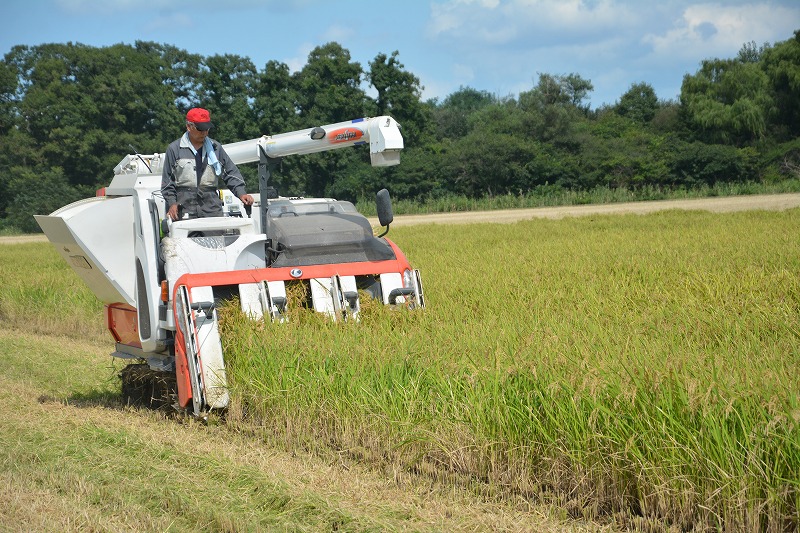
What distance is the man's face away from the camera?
729 cm

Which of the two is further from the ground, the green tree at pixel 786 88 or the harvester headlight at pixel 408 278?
the green tree at pixel 786 88

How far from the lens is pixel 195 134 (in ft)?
24.0

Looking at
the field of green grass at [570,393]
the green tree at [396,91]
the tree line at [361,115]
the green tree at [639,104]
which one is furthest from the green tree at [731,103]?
the field of green grass at [570,393]

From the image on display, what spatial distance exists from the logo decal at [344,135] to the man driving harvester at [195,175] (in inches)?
37.4

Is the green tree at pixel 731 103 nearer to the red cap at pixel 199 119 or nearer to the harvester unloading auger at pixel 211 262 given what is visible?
the harvester unloading auger at pixel 211 262

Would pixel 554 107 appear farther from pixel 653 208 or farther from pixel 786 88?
pixel 653 208

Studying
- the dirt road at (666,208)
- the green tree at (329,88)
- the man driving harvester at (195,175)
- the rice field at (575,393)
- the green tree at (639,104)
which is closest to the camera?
the rice field at (575,393)

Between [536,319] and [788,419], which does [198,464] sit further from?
[788,419]

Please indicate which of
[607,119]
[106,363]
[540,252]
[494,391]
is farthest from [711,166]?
[494,391]

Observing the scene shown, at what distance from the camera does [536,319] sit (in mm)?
7004

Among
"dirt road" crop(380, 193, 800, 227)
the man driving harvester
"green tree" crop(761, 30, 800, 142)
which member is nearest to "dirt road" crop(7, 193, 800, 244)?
"dirt road" crop(380, 193, 800, 227)

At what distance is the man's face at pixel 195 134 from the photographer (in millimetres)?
7289

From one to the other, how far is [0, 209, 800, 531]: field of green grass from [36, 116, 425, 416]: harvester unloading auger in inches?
9.7

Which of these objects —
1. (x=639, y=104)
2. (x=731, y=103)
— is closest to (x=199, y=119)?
(x=731, y=103)
